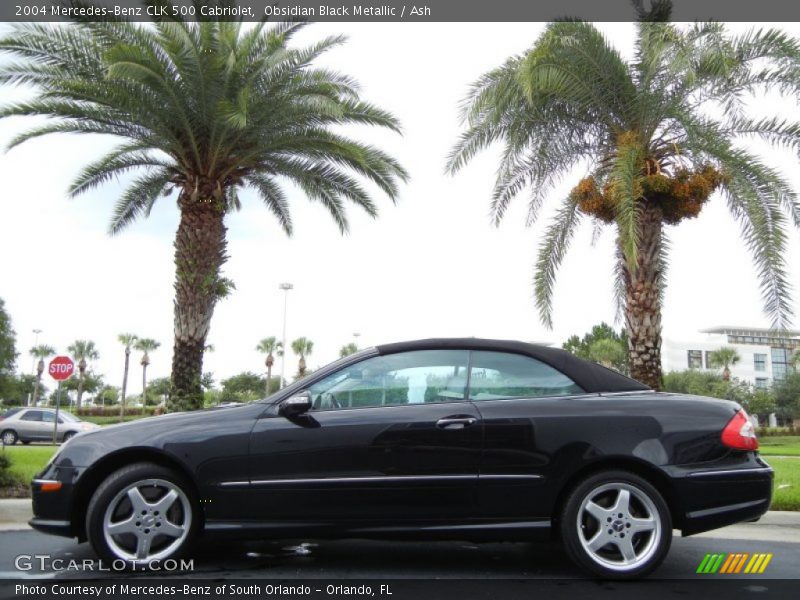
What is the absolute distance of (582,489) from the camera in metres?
4.16

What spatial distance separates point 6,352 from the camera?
33.2 m

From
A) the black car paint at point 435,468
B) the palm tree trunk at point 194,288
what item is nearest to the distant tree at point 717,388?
the palm tree trunk at point 194,288

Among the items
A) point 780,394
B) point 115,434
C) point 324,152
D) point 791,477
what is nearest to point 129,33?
point 324,152

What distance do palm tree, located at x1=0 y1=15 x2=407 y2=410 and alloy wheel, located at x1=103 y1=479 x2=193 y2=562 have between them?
6810 millimetres

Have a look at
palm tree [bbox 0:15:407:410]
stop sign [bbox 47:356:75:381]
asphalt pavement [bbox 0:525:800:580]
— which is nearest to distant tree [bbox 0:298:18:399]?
stop sign [bbox 47:356:75:381]

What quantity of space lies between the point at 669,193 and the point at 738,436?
6913 millimetres

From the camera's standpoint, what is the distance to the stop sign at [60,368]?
637 inches

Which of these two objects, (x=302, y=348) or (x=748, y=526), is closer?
(x=748, y=526)

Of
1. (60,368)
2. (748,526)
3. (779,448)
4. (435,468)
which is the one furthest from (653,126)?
(779,448)

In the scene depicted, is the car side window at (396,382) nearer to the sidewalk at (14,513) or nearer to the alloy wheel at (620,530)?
the alloy wheel at (620,530)

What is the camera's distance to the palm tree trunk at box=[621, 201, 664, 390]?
10.6 meters

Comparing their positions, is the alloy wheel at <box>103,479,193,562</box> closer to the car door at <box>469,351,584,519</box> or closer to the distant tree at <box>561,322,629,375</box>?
the car door at <box>469,351,584,519</box>

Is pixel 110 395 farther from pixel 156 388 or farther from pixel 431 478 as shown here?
pixel 431 478

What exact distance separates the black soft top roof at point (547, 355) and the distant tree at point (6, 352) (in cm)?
3221
